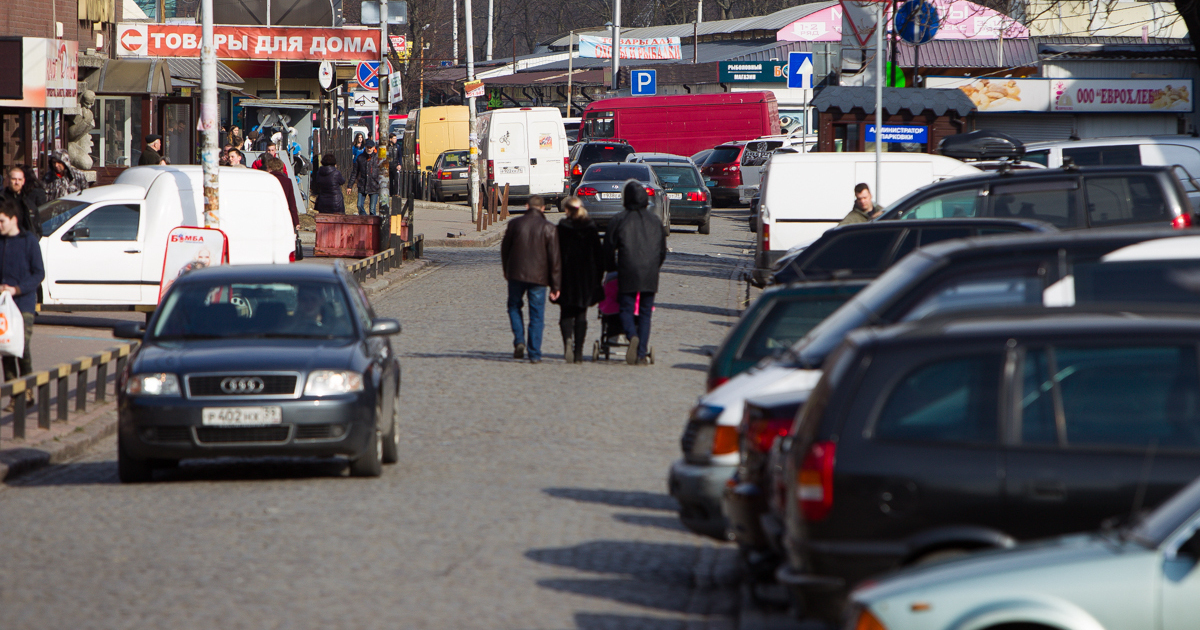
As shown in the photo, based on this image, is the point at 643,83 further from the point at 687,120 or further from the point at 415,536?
the point at 415,536

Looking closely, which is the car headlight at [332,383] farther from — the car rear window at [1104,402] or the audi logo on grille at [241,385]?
the car rear window at [1104,402]

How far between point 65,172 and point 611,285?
29.2 feet

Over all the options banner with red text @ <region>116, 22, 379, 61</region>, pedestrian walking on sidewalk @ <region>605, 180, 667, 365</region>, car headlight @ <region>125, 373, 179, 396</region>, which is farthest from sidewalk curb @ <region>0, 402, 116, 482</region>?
banner with red text @ <region>116, 22, 379, 61</region>

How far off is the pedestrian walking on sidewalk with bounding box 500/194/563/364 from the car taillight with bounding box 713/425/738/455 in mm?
7807

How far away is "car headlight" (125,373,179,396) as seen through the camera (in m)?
8.95

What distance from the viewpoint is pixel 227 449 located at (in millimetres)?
8961

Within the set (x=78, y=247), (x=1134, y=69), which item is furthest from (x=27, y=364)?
(x=1134, y=69)

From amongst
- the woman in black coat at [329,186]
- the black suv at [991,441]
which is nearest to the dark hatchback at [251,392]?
the black suv at [991,441]

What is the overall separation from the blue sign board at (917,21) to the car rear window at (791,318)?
17.5 meters

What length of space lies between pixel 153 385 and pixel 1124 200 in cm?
925

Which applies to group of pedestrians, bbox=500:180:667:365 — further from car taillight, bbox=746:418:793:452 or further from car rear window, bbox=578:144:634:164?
car rear window, bbox=578:144:634:164

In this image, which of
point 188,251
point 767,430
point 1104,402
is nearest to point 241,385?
point 767,430

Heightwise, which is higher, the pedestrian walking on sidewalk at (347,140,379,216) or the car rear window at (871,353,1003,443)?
the pedestrian walking on sidewalk at (347,140,379,216)

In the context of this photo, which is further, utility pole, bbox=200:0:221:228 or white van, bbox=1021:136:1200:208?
white van, bbox=1021:136:1200:208
